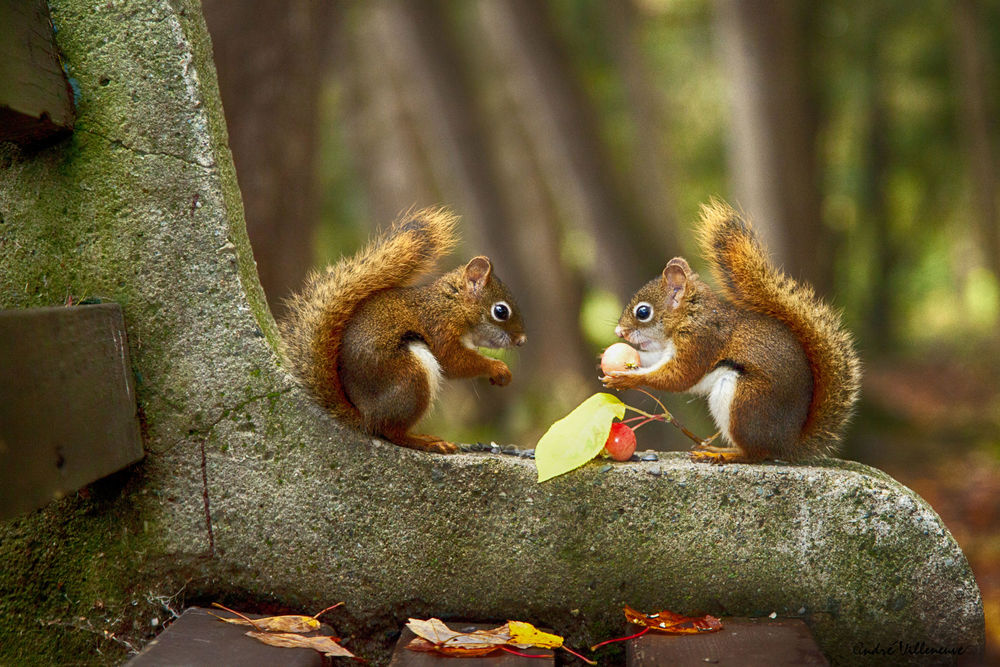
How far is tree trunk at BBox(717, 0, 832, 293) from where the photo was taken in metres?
5.48

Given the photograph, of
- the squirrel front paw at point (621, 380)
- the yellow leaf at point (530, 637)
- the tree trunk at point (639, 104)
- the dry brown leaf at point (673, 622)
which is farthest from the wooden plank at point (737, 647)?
the tree trunk at point (639, 104)

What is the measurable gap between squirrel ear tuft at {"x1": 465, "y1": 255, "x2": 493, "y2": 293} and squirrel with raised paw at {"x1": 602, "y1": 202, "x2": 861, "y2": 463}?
14.8 inches

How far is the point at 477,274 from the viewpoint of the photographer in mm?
2135

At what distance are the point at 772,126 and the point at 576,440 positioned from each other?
14.4ft

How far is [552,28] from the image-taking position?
5.99 metres

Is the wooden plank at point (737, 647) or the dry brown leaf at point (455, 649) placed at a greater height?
the dry brown leaf at point (455, 649)

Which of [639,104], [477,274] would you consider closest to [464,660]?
[477,274]

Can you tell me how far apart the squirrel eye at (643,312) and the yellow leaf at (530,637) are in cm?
77

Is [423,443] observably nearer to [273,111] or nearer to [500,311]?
[500,311]

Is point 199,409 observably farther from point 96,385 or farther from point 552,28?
point 552,28

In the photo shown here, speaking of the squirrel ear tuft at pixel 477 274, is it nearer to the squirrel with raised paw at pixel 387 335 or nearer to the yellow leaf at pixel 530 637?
the squirrel with raised paw at pixel 387 335

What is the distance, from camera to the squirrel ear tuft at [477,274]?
2.12 m

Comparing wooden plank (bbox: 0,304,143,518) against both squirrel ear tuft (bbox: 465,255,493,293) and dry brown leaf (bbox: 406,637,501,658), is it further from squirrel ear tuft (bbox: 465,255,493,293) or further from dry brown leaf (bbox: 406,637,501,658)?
squirrel ear tuft (bbox: 465,255,493,293)

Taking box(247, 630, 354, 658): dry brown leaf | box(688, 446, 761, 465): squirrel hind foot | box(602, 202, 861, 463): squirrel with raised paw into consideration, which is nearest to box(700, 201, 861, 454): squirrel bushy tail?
box(602, 202, 861, 463): squirrel with raised paw
